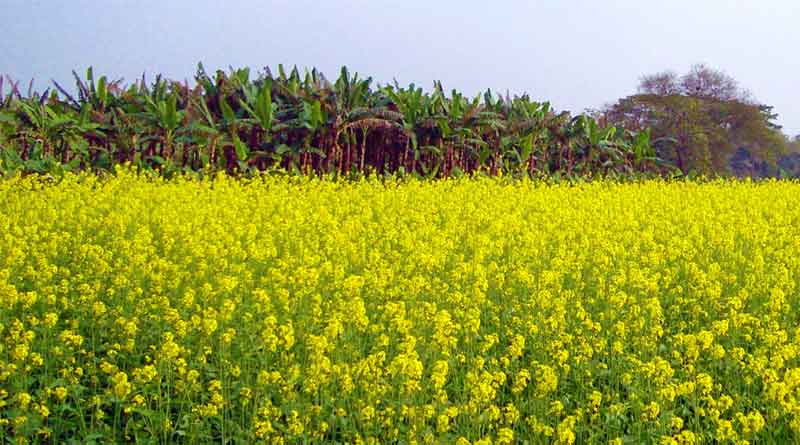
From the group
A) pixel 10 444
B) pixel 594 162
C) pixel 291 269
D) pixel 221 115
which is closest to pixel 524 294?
pixel 291 269

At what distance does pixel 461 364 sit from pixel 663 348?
4.63 feet

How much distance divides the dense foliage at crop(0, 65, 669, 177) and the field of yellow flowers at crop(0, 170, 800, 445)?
12.6 ft

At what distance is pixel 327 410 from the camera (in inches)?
196

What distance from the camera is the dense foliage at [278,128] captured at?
14.7 meters

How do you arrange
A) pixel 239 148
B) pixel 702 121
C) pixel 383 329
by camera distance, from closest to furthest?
pixel 383 329, pixel 239 148, pixel 702 121

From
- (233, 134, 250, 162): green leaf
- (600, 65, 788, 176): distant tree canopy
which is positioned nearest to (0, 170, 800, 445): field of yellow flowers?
(233, 134, 250, 162): green leaf

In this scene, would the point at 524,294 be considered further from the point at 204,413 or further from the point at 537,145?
the point at 537,145

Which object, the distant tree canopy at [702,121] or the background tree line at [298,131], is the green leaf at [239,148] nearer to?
the background tree line at [298,131]

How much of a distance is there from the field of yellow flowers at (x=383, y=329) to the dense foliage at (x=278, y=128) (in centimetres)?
383

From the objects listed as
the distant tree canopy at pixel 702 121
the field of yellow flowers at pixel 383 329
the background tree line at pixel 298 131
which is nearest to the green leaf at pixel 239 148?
the background tree line at pixel 298 131

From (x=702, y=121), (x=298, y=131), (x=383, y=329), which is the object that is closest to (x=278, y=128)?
(x=298, y=131)

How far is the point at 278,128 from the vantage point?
15.7m

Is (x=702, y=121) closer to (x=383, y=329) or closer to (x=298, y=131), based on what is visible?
(x=298, y=131)

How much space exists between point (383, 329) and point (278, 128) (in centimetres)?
1024
